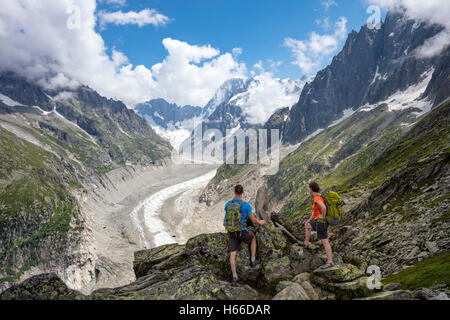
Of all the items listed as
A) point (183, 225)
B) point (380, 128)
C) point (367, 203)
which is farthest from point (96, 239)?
point (380, 128)

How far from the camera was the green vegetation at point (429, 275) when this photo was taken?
13029 millimetres

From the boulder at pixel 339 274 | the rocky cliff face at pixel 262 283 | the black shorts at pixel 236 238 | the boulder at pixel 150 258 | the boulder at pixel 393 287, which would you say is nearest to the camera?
the rocky cliff face at pixel 262 283

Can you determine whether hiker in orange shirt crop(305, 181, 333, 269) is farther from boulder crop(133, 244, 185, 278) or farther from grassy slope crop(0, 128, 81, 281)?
grassy slope crop(0, 128, 81, 281)

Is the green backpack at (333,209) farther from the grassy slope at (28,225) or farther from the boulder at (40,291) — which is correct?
the grassy slope at (28,225)

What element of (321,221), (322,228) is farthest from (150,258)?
(321,221)

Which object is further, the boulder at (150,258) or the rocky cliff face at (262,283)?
Result: the boulder at (150,258)

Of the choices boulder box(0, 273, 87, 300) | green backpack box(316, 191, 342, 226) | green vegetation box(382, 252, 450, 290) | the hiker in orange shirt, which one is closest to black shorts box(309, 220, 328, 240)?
the hiker in orange shirt

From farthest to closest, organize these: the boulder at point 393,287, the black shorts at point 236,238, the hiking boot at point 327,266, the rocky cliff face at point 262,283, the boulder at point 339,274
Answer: the black shorts at point 236,238 → the hiking boot at point 327,266 → the boulder at point 339,274 → the boulder at point 393,287 → the rocky cliff face at point 262,283

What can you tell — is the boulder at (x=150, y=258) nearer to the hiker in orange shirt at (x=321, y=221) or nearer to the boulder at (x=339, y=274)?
the boulder at (x=339, y=274)

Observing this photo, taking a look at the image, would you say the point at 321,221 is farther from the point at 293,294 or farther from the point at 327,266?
the point at 293,294

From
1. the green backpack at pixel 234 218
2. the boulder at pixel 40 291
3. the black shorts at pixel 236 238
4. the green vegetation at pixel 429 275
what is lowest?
the boulder at pixel 40 291

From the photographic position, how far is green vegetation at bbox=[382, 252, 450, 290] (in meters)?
13.0

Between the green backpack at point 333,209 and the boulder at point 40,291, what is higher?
the green backpack at point 333,209

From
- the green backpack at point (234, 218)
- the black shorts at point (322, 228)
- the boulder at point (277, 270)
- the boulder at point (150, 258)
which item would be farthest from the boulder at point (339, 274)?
the boulder at point (150, 258)
